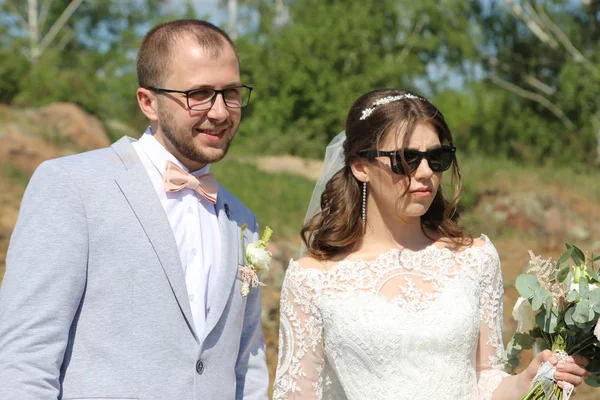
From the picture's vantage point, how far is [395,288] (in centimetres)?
383

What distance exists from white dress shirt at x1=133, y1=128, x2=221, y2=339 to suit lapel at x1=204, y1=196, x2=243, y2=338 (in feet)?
0.10

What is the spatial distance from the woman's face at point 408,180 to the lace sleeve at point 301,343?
51 cm

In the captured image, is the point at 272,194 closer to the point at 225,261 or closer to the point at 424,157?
the point at 424,157

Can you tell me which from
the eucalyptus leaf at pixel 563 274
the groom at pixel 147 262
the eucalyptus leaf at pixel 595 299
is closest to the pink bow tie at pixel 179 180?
the groom at pixel 147 262

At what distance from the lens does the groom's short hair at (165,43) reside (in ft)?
10.8

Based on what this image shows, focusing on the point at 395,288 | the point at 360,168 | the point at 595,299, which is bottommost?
the point at 395,288

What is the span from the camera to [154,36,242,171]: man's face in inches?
127

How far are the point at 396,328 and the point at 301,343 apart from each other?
453 mm

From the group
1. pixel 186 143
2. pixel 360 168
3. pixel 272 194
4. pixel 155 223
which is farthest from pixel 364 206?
pixel 272 194

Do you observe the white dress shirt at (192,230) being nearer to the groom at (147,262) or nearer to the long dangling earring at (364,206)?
the groom at (147,262)

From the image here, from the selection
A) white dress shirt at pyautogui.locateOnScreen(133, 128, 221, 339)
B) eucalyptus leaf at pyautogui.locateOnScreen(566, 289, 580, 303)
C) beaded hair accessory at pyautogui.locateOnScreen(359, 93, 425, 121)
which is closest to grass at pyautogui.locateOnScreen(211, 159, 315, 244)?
beaded hair accessory at pyautogui.locateOnScreen(359, 93, 425, 121)

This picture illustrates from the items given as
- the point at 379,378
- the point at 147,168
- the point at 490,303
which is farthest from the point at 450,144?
the point at 147,168

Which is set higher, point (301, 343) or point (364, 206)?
point (364, 206)

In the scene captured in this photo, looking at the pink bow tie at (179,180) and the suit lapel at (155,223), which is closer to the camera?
the suit lapel at (155,223)
